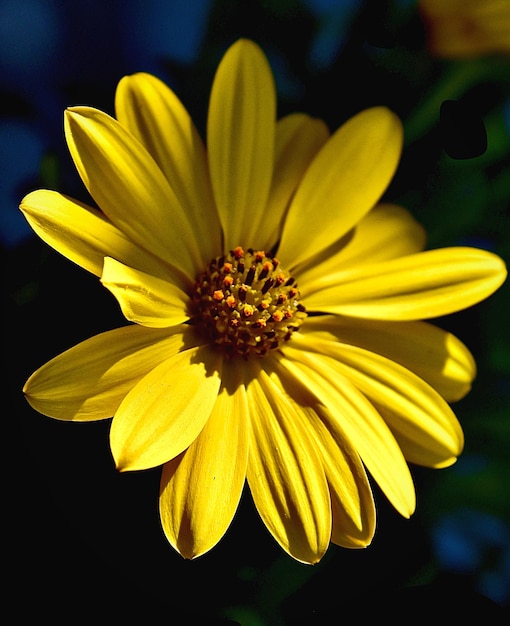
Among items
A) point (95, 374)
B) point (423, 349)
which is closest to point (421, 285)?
point (423, 349)

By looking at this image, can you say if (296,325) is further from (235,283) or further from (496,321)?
(496,321)

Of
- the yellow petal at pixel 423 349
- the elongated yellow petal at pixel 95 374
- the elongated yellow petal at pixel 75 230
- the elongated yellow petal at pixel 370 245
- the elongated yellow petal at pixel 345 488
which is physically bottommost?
the elongated yellow petal at pixel 345 488

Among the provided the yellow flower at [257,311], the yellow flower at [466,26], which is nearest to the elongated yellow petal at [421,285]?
the yellow flower at [257,311]

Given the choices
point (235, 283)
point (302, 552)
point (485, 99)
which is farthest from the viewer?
point (485, 99)

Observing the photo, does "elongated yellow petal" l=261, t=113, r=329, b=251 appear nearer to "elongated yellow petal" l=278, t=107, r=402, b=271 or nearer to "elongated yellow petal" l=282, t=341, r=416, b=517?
"elongated yellow petal" l=278, t=107, r=402, b=271

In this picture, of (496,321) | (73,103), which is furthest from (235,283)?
(496,321)

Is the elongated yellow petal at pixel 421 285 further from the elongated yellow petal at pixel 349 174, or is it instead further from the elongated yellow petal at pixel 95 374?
the elongated yellow petal at pixel 95 374
